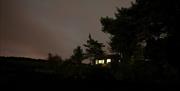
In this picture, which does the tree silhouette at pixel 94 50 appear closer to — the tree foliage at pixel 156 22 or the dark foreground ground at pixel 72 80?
the tree foliage at pixel 156 22

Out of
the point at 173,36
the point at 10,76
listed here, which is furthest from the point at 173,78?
the point at 10,76

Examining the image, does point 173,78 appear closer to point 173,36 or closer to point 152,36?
point 173,36

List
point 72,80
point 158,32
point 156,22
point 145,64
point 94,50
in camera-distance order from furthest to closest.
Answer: point 94,50, point 158,32, point 156,22, point 145,64, point 72,80

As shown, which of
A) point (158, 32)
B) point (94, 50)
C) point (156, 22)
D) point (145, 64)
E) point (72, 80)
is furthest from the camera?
point (94, 50)

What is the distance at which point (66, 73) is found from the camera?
1920cm

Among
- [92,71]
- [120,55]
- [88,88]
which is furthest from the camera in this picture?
[120,55]

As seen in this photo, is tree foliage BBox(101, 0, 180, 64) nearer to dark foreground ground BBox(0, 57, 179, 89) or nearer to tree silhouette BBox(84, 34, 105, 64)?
dark foreground ground BBox(0, 57, 179, 89)

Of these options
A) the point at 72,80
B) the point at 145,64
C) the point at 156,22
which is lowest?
the point at 72,80

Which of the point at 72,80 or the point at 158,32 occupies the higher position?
the point at 158,32

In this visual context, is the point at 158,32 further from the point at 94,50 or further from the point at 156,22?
the point at 94,50

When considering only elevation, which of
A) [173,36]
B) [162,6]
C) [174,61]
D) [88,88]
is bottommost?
[88,88]

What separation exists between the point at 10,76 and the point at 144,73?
10348 millimetres

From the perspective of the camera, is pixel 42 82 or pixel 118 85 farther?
pixel 118 85

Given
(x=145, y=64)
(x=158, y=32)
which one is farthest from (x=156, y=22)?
(x=145, y=64)
